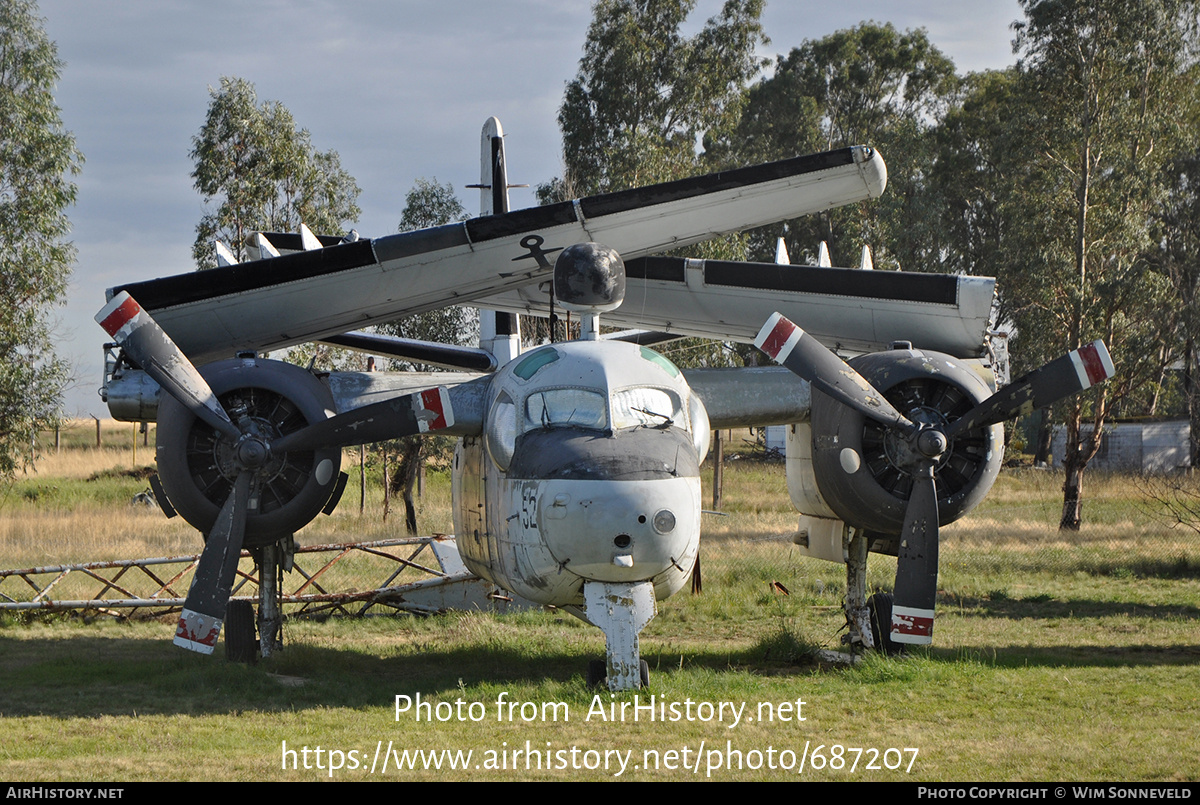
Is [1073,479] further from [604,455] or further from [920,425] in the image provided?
[604,455]

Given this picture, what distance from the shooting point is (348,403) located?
13531mm

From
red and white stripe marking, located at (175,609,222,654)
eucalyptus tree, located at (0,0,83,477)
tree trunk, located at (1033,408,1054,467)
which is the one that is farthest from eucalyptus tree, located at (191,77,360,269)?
tree trunk, located at (1033,408,1054,467)

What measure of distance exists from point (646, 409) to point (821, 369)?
8.56 feet

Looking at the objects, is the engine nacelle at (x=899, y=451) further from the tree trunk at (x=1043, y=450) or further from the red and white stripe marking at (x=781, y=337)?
the tree trunk at (x=1043, y=450)

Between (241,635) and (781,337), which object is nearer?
(781,337)

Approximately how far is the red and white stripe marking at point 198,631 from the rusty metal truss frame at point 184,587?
229cm

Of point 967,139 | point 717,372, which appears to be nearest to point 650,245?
point 717,372

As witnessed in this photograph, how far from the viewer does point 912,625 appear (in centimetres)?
1191

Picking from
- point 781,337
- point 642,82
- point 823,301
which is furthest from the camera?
point 642,82

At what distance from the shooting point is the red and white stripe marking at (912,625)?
11.8m

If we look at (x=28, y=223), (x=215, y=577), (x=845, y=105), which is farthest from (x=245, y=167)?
(x=845, y=105)

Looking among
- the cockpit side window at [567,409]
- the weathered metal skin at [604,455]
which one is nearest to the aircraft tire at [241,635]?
the weathered metal skin at [604,455]
